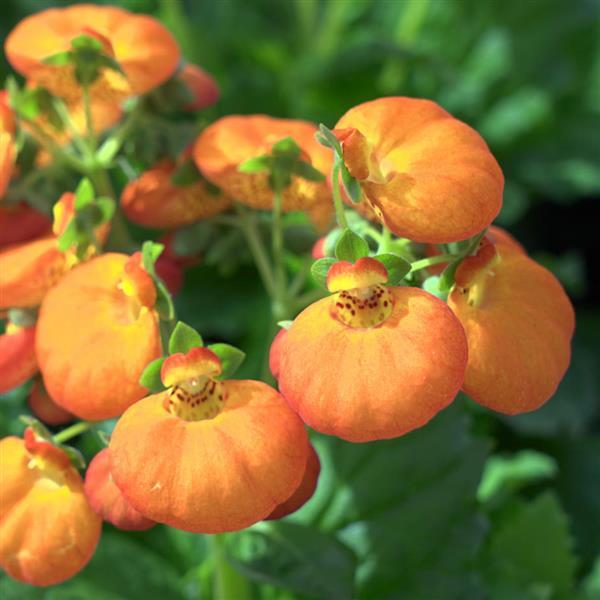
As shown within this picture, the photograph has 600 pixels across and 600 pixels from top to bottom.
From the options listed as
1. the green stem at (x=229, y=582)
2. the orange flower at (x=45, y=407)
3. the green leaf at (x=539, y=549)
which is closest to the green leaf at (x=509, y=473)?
the green leaf at (x=539, y=549)

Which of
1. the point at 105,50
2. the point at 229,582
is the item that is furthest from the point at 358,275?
the point at 229,582

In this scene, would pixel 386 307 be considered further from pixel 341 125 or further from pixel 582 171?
pixel 582 171

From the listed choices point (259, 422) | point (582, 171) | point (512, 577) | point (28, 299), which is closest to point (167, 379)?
point (259, 422)

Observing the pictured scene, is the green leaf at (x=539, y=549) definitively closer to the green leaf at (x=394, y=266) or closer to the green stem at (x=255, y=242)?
the green stem at (x=255, y=242)

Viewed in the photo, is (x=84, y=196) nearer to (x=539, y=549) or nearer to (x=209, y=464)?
(x=209, y=464)

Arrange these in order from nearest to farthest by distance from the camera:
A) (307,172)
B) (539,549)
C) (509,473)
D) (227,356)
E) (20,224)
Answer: (227,356) → (307,172) → (20,224) → (539,549) → (509,473)

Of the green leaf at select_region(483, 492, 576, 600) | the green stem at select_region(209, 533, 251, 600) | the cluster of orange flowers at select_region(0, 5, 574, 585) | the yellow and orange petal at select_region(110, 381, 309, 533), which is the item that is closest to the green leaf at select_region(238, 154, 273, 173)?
the cluster of orange flowers at select_region(0, 5, 574, 585)
